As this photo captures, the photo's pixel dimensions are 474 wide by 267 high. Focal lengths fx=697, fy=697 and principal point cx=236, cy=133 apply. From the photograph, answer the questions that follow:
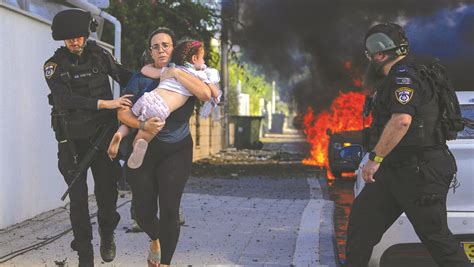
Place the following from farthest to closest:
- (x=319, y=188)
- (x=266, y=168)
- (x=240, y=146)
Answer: (x=240, y=146)
(x=266, y=168)
(x=319, y=188)

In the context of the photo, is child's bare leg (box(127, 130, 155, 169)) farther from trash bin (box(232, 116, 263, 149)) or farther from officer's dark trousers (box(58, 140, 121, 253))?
trash bin (box(232, 116, 263, 149))

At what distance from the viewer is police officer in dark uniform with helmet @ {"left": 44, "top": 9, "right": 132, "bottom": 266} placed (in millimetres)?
4508

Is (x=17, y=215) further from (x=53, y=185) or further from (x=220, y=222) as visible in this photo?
(x=220, y=222)

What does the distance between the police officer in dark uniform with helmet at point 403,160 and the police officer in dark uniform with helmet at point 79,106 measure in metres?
1.68

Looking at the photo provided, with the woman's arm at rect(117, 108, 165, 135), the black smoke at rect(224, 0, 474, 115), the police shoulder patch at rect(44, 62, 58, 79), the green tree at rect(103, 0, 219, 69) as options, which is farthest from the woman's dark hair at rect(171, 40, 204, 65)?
the black smoke at rect(224, 0, 474, 115)

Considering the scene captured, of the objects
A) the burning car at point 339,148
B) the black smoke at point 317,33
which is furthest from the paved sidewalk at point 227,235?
the black smoke at point 317,33

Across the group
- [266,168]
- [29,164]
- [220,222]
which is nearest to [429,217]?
[220,222]

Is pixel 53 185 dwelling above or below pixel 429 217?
below

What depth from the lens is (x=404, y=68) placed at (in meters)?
3.90

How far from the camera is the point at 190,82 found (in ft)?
14.0

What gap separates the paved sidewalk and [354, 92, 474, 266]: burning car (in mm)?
943

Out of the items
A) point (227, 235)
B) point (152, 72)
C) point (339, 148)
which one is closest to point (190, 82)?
point (152, 72)

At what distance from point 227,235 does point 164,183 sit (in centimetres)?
268

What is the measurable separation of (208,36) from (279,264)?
9.25 m
